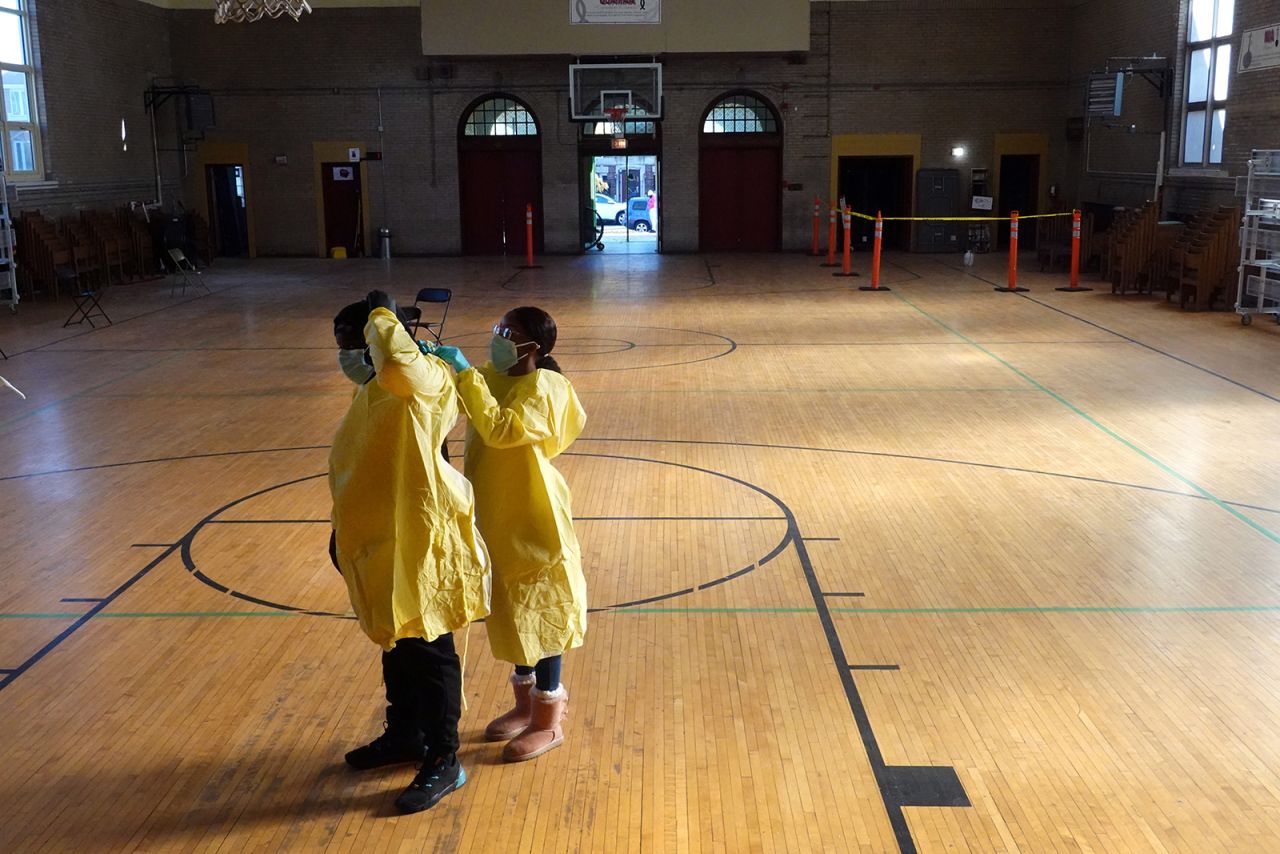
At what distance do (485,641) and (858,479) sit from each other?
125 inches

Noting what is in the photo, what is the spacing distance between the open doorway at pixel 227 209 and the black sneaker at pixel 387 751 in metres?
21.9

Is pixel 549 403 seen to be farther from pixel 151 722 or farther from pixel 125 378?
pixel 125 378

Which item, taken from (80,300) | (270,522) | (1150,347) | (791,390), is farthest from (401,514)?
(80,300)

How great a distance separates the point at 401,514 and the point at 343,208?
72.2ft

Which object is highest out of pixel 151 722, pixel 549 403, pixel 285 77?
pixel 285 77

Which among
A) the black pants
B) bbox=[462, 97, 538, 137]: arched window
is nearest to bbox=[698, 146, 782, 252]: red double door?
bbox=[462, 97, 538, 137]: arched window

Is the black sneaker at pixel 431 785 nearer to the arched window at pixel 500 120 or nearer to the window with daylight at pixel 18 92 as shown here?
the window with daylight at pixel 18 92

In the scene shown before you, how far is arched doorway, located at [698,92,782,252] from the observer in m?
23.8

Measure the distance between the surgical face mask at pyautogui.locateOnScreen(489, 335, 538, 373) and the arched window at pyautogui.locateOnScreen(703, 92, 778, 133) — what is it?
20929 millimetres

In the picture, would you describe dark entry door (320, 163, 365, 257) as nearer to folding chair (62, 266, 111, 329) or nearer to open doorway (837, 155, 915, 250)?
folding chair (62, 266, 111, 329)

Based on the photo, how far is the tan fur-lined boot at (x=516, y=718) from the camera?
3994 millimetres

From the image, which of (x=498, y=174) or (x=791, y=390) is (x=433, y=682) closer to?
(x=791, y=390)

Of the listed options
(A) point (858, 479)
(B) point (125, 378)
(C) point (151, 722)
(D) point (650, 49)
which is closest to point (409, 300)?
(B) point (125, 378)

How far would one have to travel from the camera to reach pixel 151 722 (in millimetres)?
4172
